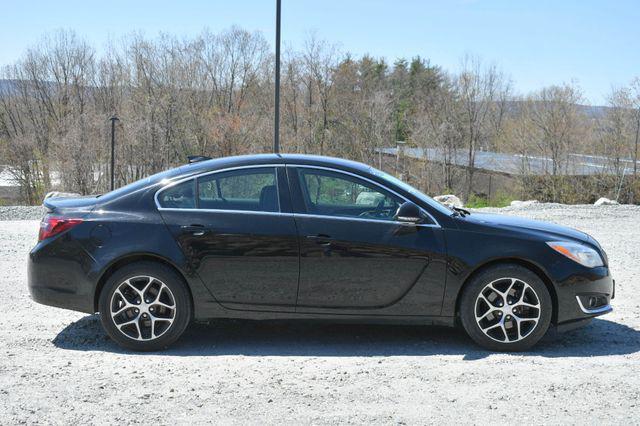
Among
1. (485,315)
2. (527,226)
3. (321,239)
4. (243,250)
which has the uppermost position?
(527,226)

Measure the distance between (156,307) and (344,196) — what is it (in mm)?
1774

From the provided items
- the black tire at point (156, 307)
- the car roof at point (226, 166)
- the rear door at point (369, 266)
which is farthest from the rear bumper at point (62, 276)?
the rear door at point (369, 266)

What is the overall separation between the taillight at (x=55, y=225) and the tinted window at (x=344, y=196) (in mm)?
1907

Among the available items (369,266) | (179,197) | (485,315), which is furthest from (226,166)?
(485,315)

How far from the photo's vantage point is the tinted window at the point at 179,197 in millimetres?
5547

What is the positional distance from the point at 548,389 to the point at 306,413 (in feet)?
5.42

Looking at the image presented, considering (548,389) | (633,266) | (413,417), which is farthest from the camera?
(633,266)

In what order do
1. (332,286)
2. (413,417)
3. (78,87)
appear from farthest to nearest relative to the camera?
1. (78,87)
2. (332,286)
3. (413,417)

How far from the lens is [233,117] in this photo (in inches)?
1789

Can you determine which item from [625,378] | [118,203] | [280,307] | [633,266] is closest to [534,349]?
[625,378]

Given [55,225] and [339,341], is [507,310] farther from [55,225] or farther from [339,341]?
[55,225]

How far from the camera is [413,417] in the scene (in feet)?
13.1

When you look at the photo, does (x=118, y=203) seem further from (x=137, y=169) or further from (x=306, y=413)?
(x=137, y=169)

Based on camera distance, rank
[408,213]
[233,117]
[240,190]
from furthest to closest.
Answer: [233,117] < [240,190] < [408,213]
